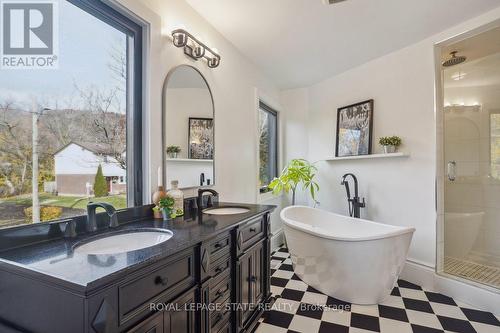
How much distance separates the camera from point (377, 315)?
2.02 metres

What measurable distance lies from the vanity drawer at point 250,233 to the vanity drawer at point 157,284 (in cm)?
48

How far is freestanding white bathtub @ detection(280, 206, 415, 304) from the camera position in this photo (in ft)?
6.69

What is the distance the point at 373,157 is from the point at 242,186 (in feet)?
5.17

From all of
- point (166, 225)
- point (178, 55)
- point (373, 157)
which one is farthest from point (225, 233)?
point (373, 157)

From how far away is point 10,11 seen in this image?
3.76 ft

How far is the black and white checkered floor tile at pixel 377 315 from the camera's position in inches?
73.2

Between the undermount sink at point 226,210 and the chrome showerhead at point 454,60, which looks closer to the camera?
the undermount sink at point 226,210

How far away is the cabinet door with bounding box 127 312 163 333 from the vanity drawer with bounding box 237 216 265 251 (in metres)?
0.66

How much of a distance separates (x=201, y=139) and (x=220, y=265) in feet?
3.59

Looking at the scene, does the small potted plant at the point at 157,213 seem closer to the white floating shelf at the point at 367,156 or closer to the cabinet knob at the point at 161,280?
the cabinet knob at the point at 161,280

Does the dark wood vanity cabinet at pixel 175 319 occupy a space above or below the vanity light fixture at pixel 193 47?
below

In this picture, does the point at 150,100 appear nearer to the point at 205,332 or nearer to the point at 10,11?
the point at 10,11

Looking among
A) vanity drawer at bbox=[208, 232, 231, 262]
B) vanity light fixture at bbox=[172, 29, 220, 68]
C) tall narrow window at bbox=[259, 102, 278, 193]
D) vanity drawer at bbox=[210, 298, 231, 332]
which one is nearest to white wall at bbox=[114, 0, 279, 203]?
vanity light fixture at bbox=[172, 29, 220, 68]

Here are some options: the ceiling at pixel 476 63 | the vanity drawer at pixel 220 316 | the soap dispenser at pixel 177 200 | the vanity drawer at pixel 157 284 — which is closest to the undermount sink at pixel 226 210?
the soap dispenser at pixel 177 200
